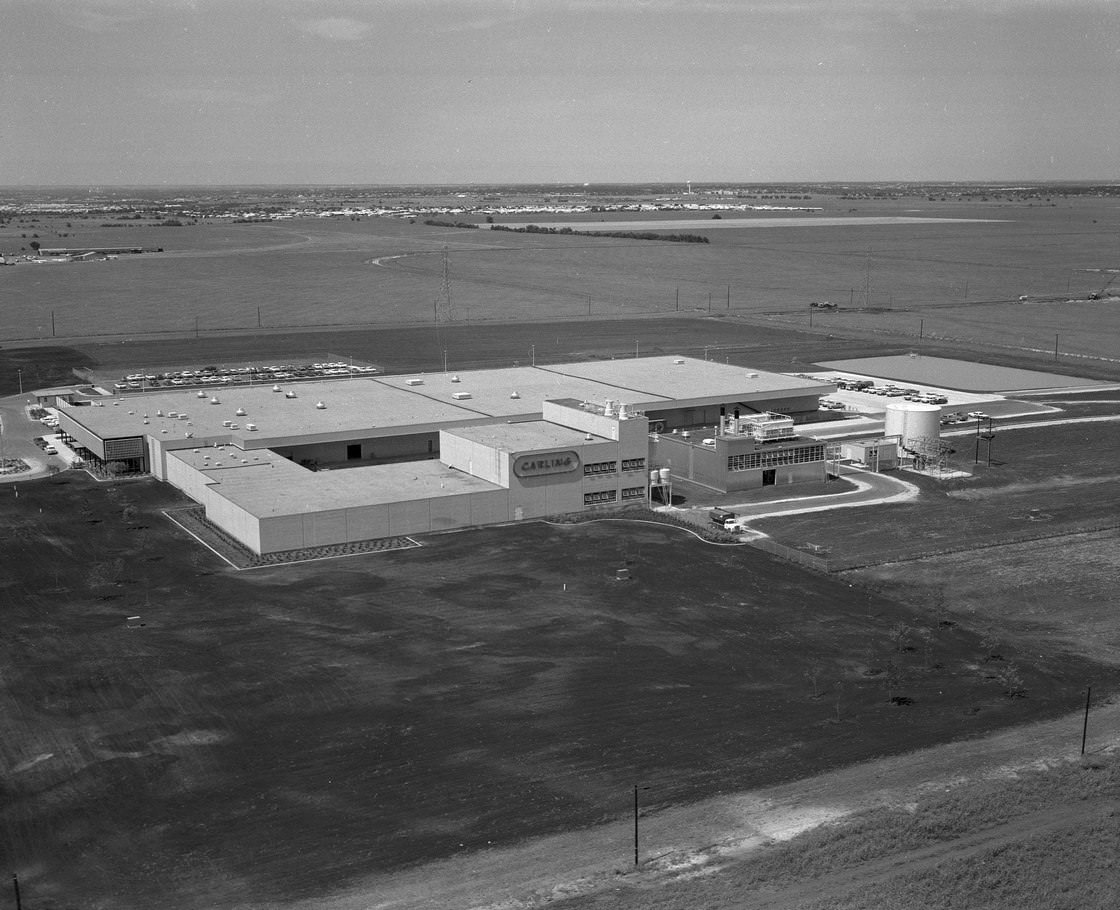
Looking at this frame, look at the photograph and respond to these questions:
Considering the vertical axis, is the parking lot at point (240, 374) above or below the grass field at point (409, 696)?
above

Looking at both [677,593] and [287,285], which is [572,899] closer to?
[677,593]

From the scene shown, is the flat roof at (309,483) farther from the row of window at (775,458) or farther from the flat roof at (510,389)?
the row of window at (775,458)

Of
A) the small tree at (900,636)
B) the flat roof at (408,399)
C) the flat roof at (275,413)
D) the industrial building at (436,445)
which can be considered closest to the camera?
the small tree at (900,636)

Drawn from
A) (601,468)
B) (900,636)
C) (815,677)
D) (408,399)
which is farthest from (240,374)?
(815,677)

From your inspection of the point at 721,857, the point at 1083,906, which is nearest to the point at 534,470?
the point at 721,857

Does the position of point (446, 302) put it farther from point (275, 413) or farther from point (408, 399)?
point (275, 413)

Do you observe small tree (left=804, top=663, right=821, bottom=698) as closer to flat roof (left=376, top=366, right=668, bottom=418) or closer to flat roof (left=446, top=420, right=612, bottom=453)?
flat roof (left=446, top=420, right=612, bottom=453)

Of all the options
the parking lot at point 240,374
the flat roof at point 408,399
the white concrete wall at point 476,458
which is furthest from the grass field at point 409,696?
the parking lot at point 240,374
